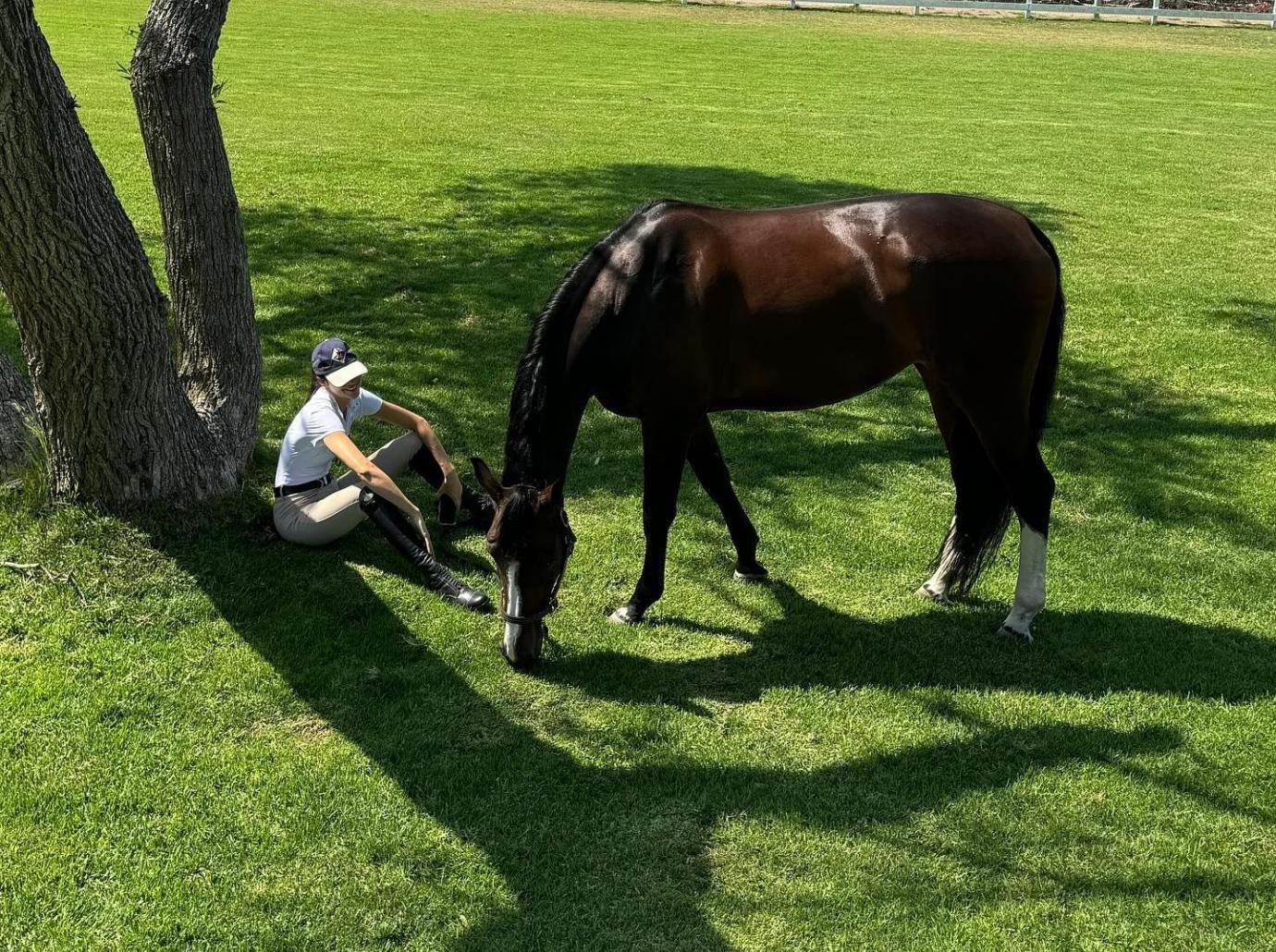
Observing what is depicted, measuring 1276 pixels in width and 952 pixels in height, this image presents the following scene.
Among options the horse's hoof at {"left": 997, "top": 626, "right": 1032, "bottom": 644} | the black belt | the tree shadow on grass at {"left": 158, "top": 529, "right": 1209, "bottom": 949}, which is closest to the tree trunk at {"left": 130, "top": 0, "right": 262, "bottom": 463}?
the black belt

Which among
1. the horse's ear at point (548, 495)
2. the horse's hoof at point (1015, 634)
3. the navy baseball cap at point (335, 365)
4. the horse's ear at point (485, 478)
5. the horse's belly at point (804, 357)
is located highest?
the horse's belly at point (804, 357)

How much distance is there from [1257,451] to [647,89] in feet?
57.0

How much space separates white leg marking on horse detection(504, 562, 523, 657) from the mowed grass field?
6.8 inches

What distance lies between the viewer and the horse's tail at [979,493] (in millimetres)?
5500

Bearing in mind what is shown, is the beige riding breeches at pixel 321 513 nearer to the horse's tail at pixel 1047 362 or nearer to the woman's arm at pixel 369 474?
the woman's arm at pixel 369 474

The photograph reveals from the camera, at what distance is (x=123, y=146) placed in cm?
1493

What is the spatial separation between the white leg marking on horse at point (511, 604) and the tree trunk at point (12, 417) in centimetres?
299

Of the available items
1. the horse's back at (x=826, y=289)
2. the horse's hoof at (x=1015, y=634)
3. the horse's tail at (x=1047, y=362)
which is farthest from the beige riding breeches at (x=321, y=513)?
the horse's tail at (x=1047, y=362)

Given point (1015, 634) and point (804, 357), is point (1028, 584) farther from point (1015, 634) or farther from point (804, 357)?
point (804, 357)

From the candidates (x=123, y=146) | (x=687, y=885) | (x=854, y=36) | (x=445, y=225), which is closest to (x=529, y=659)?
(x=687, y=885)

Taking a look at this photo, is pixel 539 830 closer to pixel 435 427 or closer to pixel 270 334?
pixel 435 427

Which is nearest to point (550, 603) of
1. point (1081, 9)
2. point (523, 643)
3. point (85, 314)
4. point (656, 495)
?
point (523, 643)

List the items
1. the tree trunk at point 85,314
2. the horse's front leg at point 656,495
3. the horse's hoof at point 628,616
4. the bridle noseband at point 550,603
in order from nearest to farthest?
the bridle noseband at point 550,603 → the tree trunk at point 85,314 → the horse's front leg at point 656,495 → the horse's hoof at point 628,616

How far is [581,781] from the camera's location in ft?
14.3
